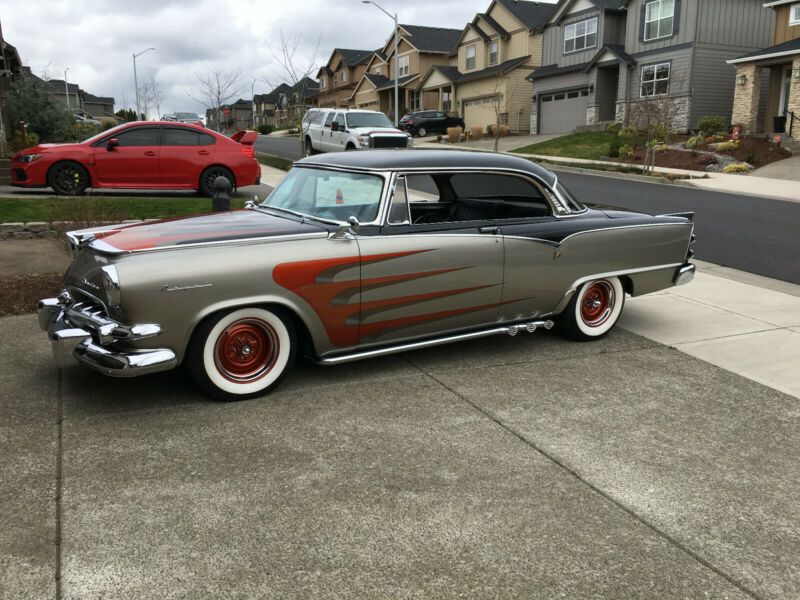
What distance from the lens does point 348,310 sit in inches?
191

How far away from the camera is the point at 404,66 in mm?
58469

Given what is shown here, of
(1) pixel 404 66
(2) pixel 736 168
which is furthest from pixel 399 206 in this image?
(1) pixel 404 66

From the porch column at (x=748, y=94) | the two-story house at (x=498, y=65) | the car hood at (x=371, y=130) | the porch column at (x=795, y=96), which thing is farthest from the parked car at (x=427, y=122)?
the car hood at (x=371, y=130)

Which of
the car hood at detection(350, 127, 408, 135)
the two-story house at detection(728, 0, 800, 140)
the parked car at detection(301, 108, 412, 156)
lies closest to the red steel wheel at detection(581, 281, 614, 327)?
the parked car at detection(301, 108, 412, 156)

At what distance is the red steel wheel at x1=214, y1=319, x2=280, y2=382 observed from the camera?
181 inches

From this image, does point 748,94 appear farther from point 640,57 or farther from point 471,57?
point 471,57

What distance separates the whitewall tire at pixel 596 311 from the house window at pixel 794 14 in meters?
30.2

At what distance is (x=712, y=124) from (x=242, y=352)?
3046cm

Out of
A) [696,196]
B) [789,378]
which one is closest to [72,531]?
[789,378]

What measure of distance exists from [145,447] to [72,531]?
0.87 m

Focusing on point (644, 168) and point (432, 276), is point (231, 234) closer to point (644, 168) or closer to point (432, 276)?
point (432, 276)

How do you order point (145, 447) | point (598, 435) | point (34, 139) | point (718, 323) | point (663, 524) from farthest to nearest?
point (34, 139)
point (718, 323)
point (598, 435)
point (145, 447)
point (663, 524)

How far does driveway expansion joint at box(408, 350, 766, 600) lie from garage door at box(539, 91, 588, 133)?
Result: 3692cm

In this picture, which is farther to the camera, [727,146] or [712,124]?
[712,124]
